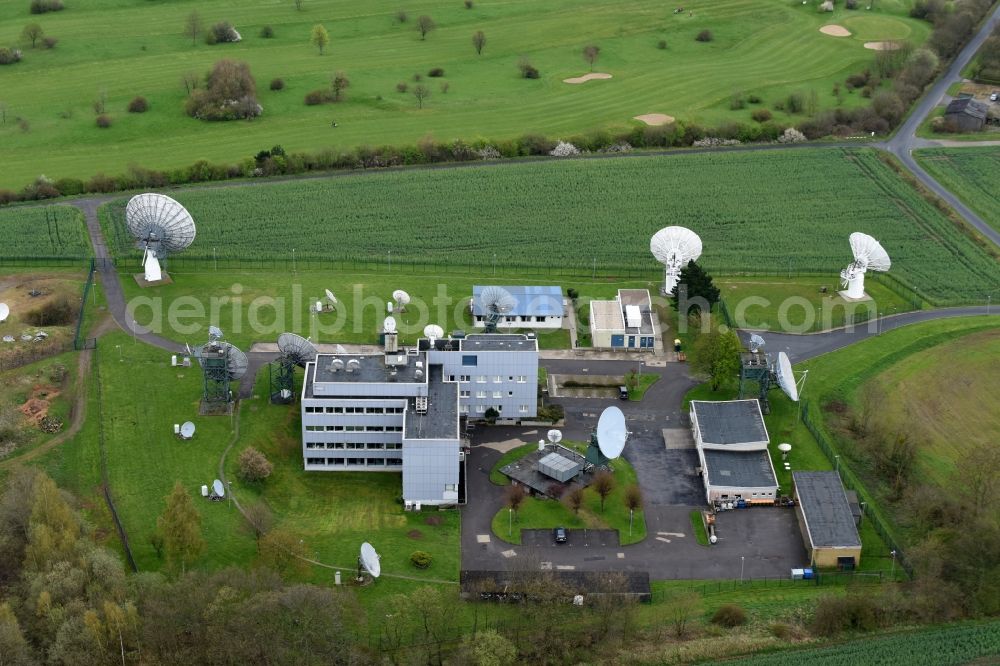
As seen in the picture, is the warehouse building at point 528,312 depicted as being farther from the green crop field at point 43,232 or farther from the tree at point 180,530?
the green crop field at point 43,232

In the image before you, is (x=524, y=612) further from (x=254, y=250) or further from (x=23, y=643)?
(x=254, y=250)

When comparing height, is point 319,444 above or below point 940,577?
above

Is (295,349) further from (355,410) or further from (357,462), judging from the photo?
(357,462)

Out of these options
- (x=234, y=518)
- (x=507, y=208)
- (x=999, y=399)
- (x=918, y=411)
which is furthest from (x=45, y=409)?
(x=999, y=399)

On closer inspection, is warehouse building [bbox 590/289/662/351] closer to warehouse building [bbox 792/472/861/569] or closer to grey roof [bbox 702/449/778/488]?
grey roof [bbox 702/449/778/488]

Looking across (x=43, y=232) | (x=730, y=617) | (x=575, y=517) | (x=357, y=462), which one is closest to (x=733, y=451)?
(x=575, y=517)

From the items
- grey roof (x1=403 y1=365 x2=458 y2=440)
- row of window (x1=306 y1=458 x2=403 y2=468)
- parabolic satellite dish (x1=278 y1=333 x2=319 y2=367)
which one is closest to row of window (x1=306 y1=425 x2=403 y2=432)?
grey roof (x1=403 y1=365 x2=458 y2=440)
